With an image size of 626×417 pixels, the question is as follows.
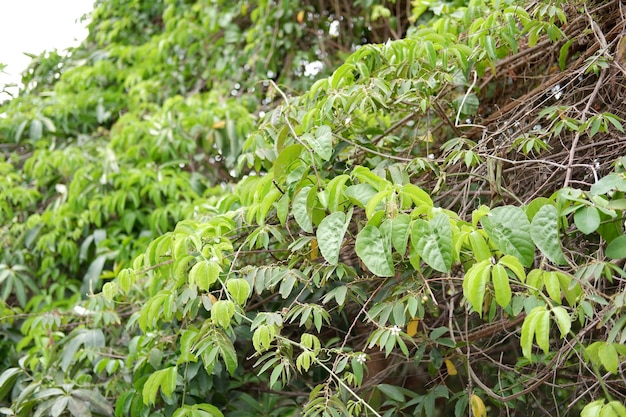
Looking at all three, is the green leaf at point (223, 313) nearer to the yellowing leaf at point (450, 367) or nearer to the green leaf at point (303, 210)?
the green leaf at point (303, 210)

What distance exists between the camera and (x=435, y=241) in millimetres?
1104

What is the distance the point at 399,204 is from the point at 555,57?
3.53ft

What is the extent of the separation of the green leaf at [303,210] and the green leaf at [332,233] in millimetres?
82

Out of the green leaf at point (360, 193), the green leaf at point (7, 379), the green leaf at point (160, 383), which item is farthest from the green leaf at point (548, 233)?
the green leaf at point (7, 379)

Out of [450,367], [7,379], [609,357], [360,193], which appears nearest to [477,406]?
[450,367]

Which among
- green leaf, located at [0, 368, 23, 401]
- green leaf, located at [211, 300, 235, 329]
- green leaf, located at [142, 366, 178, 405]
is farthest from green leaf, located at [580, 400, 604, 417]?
green leaf, located at [0, 368, 23, 401]

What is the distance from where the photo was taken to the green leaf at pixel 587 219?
41.3 inches

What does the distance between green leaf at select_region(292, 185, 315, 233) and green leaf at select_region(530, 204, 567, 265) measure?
45cm

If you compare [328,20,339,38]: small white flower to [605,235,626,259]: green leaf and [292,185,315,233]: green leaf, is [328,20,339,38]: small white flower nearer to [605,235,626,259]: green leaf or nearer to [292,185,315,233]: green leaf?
[292,185,315,233]: green leaf

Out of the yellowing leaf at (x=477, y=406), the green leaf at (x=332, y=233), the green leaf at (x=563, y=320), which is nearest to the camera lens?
the green leaf at (x=563, y=320)

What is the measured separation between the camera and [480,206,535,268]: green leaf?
1.11 m

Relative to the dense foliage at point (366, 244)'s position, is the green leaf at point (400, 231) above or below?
above

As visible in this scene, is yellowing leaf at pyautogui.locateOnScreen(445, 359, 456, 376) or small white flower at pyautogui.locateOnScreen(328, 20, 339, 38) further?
small white flower at pyautogui.locateOnScreen(328, 20, 339, 38)

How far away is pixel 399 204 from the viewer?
1.22 metres
